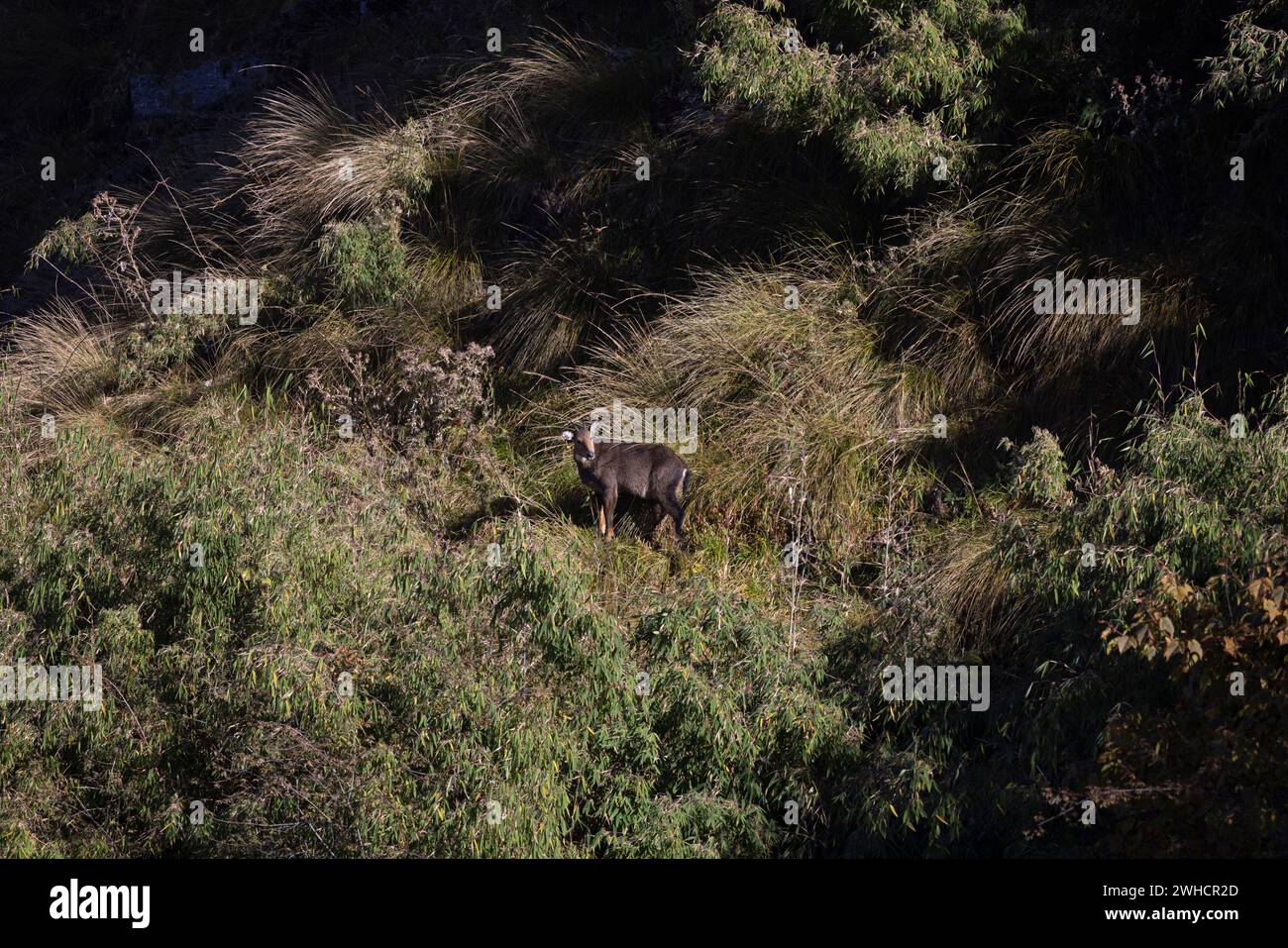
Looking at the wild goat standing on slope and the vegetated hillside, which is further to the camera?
the wild goat standing on slope

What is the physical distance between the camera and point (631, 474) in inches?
411

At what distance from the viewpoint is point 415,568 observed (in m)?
8.27

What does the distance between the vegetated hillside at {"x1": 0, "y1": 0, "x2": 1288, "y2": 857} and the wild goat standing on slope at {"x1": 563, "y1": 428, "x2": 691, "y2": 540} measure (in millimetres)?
328

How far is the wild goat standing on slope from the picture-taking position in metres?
10.4

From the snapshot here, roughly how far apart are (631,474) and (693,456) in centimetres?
77

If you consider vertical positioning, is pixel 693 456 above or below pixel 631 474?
above

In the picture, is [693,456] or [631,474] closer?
[631,474]

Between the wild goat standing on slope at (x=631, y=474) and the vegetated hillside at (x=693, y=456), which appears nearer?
the vegetated hillside at (x=693, y=456)

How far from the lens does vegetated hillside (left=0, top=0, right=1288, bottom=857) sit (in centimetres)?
751

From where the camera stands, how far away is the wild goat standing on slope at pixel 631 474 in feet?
34.1

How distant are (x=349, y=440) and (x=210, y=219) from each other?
4.86 metres

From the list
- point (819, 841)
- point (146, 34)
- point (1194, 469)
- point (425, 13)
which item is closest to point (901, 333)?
point (1194, 469)

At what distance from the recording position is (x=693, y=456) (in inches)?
435

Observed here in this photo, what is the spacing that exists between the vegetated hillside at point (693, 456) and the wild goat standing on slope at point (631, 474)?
1.08ft
